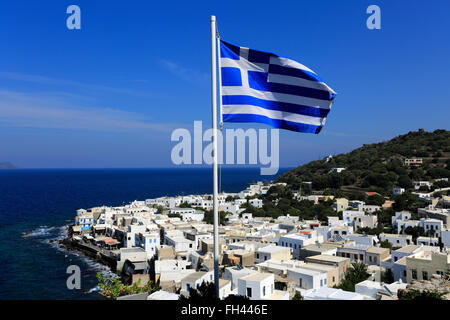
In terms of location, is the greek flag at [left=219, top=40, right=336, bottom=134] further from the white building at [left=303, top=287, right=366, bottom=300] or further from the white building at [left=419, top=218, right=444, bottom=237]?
the white building at [left=419, top=218, right=444, bottom=237]

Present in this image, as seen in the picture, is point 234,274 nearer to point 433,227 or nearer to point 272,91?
point 272,91

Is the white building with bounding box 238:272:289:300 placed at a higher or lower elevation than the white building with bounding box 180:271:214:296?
higher

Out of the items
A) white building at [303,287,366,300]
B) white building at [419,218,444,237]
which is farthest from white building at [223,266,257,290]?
white building at [419,218,444,237]

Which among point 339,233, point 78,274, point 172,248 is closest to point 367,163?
point 339,233

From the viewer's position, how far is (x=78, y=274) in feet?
102

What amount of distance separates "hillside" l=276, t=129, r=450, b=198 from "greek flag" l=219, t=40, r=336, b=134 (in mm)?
57814

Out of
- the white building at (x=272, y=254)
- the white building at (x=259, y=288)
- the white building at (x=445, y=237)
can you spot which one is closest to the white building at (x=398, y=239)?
the white building at (x=445, y=237)

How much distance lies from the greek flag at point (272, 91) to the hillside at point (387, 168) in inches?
2276

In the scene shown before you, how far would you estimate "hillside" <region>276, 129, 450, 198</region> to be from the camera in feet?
212

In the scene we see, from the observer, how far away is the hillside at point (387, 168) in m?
64.8

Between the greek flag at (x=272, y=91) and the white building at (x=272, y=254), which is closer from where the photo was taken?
the greek flag at (x=272, y=91)

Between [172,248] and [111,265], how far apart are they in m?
7.96

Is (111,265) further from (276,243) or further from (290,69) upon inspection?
(290,69)

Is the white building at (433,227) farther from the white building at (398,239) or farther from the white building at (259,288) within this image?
the white building at (259,288)
